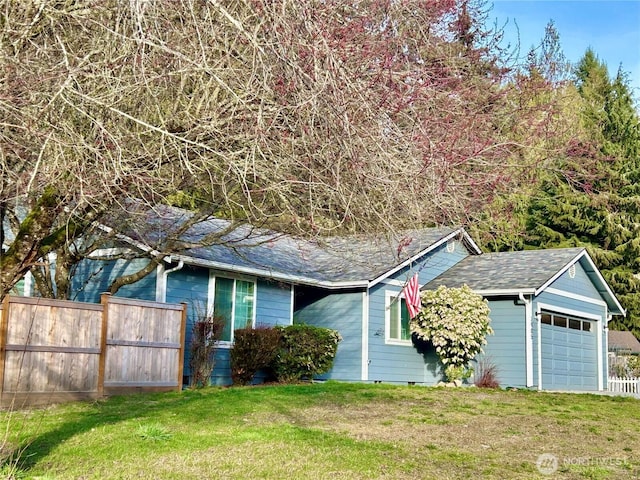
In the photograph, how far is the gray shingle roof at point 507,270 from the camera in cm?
1942

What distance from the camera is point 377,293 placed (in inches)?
740

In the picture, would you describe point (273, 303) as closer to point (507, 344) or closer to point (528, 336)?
point (507, 344)

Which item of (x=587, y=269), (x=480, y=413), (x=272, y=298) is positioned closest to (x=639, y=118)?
(x=587, y=269)

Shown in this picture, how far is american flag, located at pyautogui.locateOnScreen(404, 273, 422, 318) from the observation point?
17.8 m

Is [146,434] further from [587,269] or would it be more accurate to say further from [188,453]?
[587,269]

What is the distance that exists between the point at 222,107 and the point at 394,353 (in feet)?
47.6

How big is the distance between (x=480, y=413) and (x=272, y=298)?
734cm

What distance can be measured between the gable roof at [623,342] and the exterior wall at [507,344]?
42.5 feet

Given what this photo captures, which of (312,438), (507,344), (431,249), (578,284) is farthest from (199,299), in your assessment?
(578,284)

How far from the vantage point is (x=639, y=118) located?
37.1 m

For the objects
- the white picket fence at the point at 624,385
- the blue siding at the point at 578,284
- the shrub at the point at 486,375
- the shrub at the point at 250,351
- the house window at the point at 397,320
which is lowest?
the white picket fence at the point at 624,385

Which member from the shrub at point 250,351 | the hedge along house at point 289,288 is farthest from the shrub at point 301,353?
the hedge along house at point 289,288

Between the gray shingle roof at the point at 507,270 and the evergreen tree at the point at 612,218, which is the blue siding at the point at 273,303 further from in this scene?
the evergreen tree at the point at 612,218

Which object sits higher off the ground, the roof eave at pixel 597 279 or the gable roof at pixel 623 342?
the roof eave at pixel 597 279
